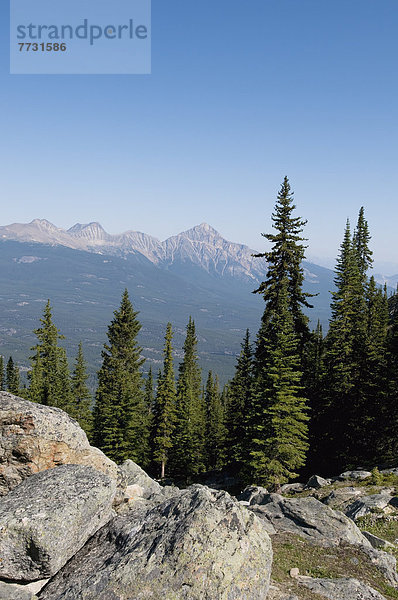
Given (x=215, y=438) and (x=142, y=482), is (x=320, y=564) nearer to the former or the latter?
(x=142, y=482)

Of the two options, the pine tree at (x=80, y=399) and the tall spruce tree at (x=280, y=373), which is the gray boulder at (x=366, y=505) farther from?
the pine tree at (x=80, y=399)

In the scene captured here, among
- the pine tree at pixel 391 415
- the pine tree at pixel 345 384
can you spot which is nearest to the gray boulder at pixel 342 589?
the pine tree at pixel 391 415

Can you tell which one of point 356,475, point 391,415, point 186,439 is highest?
point 391,415

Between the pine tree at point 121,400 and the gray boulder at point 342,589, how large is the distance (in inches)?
1354

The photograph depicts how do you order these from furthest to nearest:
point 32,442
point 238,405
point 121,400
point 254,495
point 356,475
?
point 238,405 → point 121,400 → point 356,475 → point 254,495 → point 32,442

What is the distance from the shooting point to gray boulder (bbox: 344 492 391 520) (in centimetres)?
1920

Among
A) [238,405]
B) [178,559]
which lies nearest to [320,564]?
[178,559]

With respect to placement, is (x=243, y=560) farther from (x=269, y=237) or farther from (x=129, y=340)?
(x=129, y=340)

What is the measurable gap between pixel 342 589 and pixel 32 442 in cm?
1082

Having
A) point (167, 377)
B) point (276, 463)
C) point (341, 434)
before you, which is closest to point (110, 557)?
point (276, 463)

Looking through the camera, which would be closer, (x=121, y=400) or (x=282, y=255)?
(x=282, y=255)

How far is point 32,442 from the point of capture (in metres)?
13.6

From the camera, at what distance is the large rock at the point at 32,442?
43.6 ft

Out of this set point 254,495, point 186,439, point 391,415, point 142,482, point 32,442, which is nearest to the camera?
point 32,442
